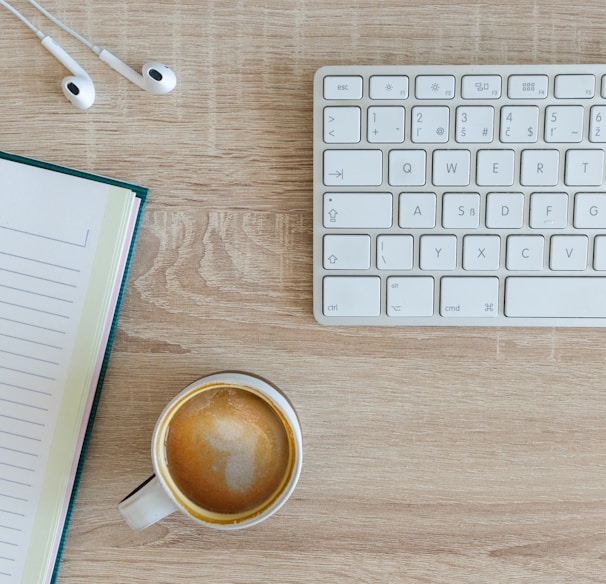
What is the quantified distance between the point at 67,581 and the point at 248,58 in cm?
48

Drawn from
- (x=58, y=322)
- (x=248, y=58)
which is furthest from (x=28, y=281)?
(x=248, y=58)

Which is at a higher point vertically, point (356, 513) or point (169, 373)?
point (169, 373)

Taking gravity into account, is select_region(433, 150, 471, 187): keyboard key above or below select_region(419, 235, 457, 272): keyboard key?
above

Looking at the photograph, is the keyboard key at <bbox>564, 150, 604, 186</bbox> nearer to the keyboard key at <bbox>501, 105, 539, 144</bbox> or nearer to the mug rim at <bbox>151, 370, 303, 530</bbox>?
the keyboard key at <bbox>501, 105, 539, 144</bbox>

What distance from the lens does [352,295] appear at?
53 cm

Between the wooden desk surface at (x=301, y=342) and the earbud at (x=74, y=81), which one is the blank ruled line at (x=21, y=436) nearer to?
the wooden desk surface at (x=301, y=342)

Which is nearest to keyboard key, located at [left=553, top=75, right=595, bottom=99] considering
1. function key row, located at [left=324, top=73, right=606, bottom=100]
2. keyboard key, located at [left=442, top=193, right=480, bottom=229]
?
function key row, located at [left=324, top=73, right=606, bottom=100]

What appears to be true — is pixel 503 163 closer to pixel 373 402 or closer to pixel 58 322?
pixel 373 402

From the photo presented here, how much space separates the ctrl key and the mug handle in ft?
0.64

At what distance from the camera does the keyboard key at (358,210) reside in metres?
0.52

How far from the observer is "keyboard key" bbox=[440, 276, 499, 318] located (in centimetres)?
53

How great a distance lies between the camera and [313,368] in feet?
1.84

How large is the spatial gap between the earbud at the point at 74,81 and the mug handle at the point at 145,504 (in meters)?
0.31

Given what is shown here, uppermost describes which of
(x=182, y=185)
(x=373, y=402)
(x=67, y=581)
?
(x=182, y=185)
